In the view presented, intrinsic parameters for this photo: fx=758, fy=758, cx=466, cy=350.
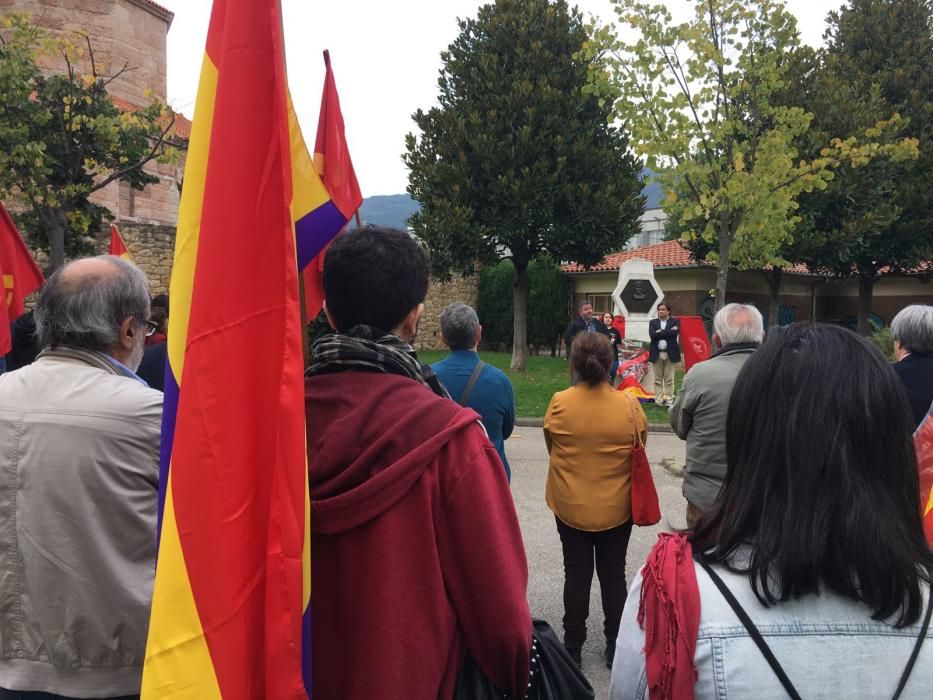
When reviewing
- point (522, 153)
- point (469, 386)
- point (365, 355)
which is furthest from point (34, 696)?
point (522, 153)

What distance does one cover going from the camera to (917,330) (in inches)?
158

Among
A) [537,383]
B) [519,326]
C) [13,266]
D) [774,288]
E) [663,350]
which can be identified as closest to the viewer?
[13,266]

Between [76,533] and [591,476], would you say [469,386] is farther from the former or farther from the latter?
[76,533]

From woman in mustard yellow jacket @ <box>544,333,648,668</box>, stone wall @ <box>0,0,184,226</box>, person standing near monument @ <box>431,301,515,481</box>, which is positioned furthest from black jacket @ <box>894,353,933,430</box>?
stone wall @ <box>0,0,184,226</box>

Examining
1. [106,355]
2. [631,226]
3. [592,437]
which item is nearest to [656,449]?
[592,437]

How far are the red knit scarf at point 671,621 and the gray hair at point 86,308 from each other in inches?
65.0

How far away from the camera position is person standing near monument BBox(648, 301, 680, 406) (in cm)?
1333

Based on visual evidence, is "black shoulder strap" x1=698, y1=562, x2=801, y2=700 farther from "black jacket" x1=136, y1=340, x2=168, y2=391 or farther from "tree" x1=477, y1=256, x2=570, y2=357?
"tree" x1=477, y1=256, x2=570, y2=357

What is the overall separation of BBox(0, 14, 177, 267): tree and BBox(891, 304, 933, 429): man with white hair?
10577 mm

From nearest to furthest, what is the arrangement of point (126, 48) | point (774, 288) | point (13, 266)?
point (13, 266)
point (126, 48)
point (774, 288)

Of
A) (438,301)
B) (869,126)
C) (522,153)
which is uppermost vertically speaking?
(869,126)

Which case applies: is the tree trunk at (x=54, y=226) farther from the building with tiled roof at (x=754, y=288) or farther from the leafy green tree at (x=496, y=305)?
the leafy green tree at (x=496, y=305)

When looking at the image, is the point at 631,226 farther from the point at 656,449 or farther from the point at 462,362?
the point at 462,362

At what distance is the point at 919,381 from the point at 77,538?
12.7ft
